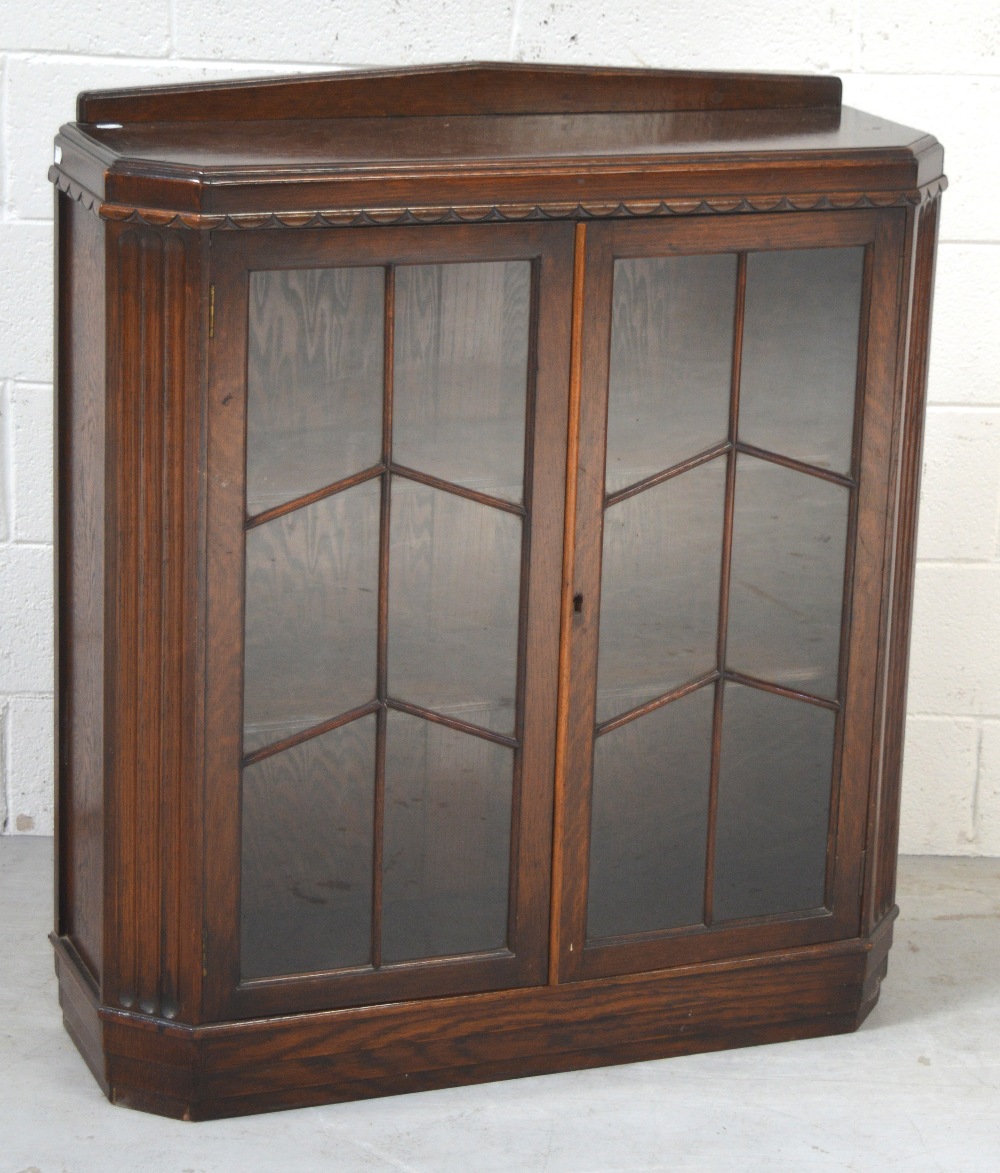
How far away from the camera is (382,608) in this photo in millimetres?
2494

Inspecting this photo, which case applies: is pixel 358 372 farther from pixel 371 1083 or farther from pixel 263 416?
pixel 371 1083

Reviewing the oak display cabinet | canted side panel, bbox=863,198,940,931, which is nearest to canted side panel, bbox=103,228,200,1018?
the oak display cabinet

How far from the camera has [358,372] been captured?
A: 240 centimetres

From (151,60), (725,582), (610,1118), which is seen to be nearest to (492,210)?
(725,582)

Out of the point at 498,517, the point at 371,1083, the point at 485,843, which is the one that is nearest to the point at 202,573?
the point at 498,517

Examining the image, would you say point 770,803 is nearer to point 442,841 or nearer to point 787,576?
point 787,576

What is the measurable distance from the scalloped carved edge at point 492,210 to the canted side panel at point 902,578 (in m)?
0.11

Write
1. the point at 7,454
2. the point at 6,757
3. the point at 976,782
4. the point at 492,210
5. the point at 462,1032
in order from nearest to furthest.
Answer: the point at 492,210
the point at 462,1032
the point at 7,454
the point at 6,757
the point at 976,782

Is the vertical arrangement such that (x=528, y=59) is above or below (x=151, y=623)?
above

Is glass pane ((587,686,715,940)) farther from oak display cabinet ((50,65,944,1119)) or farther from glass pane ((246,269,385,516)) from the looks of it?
glass pane ((246,269,385,516))

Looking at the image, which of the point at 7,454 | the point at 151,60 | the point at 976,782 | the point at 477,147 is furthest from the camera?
the point at 976,782

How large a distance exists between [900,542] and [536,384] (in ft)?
2.11

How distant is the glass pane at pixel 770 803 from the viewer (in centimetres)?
269

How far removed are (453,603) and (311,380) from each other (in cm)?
37
